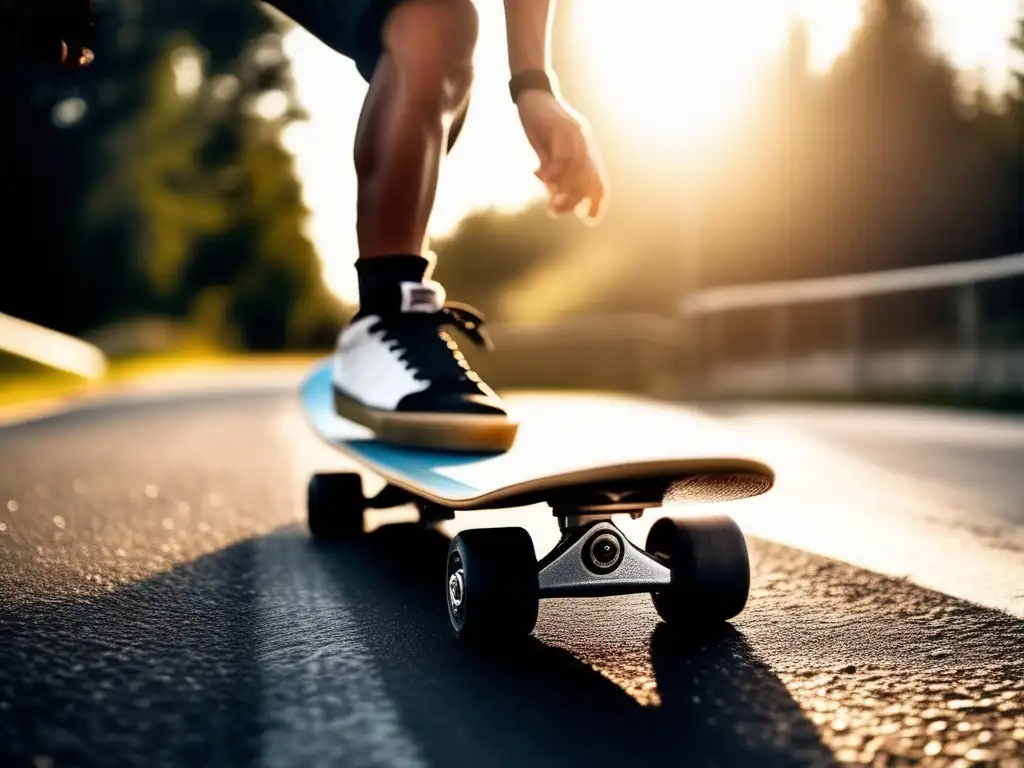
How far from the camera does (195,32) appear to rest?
37.4m

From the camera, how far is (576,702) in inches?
65.5

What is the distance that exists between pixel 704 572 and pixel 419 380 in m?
0.82

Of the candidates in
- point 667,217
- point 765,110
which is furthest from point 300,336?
point 765,110

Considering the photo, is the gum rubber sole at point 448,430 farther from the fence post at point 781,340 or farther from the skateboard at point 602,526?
the fence post at point 781,340

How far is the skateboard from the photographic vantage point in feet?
6.23

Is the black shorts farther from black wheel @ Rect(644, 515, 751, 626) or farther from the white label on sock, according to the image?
black wheel @ Rect(644, 515, 751, 626)

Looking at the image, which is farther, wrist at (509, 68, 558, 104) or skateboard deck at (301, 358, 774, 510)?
wrist at (509, 68, 558, 104)

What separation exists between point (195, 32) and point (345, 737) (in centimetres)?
3872

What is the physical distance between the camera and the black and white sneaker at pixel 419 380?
2.45 meters

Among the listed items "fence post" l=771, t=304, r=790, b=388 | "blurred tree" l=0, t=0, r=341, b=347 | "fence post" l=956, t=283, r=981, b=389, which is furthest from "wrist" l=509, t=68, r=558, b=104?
"blurred tree" l=0, t=0, r=341, b=347

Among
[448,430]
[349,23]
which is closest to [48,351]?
[349,23]

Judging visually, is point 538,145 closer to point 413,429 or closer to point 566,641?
point 413,429

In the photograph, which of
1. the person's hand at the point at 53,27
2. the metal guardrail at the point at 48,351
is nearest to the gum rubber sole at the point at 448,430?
the person's hand at the point at 53,27

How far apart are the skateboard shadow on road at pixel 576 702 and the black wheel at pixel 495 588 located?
37 mm
